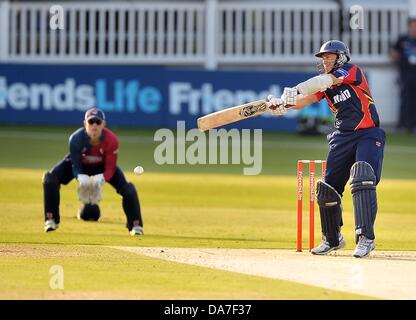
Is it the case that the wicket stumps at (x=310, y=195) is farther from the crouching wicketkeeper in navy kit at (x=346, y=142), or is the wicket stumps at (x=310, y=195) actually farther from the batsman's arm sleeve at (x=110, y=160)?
the batsman's arm sleeve at (x=110, y=160)

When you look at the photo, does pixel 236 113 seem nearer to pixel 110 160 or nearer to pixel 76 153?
pixel 110 160

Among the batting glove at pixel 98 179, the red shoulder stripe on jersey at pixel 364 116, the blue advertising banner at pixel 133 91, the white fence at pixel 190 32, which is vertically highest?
the white fence at pixel 190 32

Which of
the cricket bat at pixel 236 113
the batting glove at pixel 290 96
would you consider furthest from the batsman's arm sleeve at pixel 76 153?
the batting glove at pixel 290 96

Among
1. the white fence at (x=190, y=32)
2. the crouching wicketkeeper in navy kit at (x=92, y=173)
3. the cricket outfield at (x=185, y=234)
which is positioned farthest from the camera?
the white fence at (x=190, y=32)

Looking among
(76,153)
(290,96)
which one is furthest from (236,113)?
(76,153)

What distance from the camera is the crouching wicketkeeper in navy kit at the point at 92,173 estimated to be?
14.5m

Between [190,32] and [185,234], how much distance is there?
55.4 feet

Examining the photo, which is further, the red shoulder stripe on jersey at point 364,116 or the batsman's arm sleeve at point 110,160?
the batsman's arm sleeve at point 110,160

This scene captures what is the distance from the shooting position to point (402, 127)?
3002 cm

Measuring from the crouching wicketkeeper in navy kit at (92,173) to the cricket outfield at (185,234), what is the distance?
27 centimetres

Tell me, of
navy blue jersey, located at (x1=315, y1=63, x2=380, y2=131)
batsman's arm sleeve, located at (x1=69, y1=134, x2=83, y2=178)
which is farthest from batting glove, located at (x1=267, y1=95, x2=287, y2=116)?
batsman's arm sleeve, located at (x1=69, y1=134, x2=83, y2=178)

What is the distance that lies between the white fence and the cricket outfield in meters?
5.49

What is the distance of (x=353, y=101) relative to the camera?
40.6 ft
